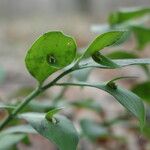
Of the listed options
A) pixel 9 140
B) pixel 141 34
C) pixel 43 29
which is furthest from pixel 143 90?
pixel 43 29

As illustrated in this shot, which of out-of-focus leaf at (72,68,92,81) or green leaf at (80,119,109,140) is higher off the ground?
out-of-focus leaf at (72,68,92,81)

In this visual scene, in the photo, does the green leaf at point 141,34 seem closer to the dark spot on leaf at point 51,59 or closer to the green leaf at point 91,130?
the green leaf at point 91,130

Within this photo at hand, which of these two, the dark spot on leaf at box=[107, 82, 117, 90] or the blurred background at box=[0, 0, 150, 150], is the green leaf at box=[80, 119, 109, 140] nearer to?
the blurred background at box=[0, 0, 150, 150]

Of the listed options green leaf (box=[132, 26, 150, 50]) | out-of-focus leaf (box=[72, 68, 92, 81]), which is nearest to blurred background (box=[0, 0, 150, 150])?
green leaf (box=[132, 26, 150, 50])

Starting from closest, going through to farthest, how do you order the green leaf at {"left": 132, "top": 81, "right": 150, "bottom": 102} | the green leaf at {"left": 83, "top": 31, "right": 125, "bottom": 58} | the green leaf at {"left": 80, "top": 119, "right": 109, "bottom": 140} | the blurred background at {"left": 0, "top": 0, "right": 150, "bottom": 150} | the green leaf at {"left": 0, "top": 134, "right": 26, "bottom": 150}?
the green leaf at {"left": 83, "top": 31, "right": 125, "bottom": 58}, the green leaf at {"left": 0, "top": 134, "right": 26, "bottom": 150}, the green leaf at {"left": 132, "top": 81, "right": 150, "bottom": 102}, the green leaf at {"left": 80, "top": 119, "right": 109, "bottom": 140}, the blurred background at {"left": 0, "top": 0, "right": 150, "bottom": 150}

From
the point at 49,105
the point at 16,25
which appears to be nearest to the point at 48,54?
the point at 49,105

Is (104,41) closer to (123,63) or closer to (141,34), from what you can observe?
(123,63)

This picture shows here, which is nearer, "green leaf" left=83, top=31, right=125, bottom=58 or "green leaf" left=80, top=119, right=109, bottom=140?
"green leaf" left=83, top=31, right=125, bottom=58
